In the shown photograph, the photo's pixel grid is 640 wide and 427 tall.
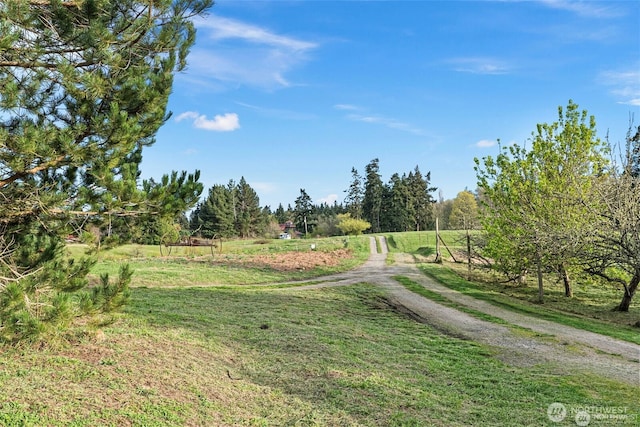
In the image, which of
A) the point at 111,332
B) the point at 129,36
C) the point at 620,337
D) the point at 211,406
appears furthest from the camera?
the point at 620,337

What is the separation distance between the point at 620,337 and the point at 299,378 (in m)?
9.09

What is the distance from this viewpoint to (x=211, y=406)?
475 cm

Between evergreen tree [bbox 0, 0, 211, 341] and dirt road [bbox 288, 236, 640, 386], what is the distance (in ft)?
25.0

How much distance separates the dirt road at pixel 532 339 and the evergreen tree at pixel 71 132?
7607mm

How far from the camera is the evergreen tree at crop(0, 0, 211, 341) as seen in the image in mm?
4512

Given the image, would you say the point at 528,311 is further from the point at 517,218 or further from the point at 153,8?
the point at 153,8


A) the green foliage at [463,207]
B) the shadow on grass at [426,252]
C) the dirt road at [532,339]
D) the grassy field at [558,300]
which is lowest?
the grassy field at [558,300]

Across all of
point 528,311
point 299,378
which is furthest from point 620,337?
point 299,378

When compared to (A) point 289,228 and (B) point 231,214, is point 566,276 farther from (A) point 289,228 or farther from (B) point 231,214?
(A) point 289,228

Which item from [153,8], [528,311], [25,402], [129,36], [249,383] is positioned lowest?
[528,311]

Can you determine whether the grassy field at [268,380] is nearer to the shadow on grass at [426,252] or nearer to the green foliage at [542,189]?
the green foliage at [542,189]

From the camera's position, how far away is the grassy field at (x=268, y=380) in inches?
173

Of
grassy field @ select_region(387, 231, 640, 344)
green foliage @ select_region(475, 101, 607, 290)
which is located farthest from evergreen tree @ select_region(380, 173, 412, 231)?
green foliage @ select_region(475, 101, 607, 290)

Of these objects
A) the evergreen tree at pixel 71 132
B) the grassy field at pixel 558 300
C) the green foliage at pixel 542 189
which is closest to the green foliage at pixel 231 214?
the grassy field at pixel 558 300
